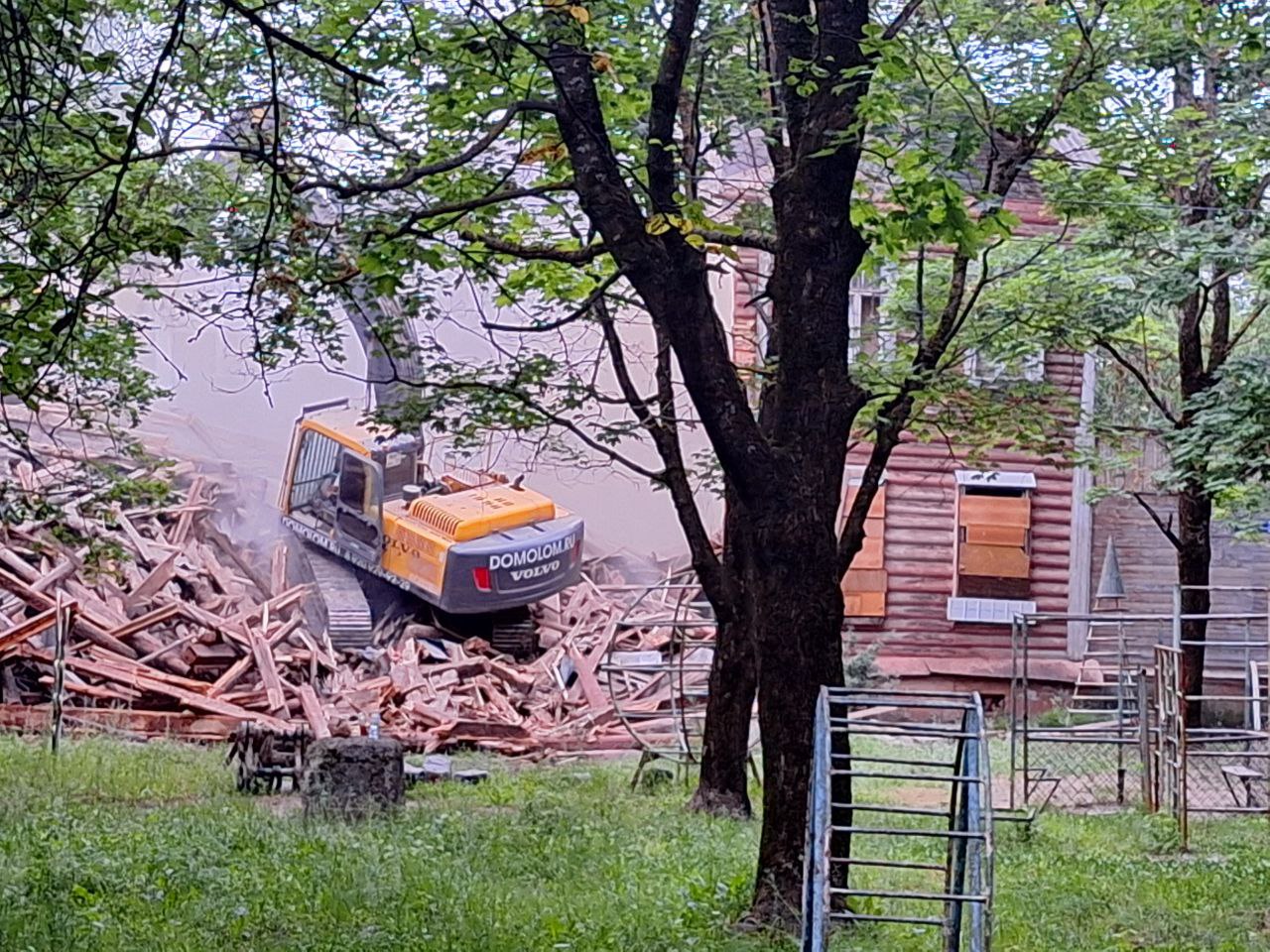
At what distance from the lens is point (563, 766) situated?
1861 centimetres

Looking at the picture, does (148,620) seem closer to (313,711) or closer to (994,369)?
(313,711)

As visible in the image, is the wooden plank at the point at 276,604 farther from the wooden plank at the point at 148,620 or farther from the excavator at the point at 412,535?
the wooden plank at the point at 148,620

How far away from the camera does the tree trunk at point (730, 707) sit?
42.8 ft

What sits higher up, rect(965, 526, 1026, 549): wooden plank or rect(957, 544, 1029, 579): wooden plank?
rect(965, 526, 1026, 549): wooden plank

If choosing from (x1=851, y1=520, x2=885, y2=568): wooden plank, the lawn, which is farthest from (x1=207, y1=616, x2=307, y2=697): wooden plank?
(x1=851, y1=520, x2=885, y2=568): wooden plank

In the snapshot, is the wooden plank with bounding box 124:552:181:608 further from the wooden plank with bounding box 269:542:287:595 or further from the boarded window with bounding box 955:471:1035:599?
the boarded window with bounding box 955:471:1035:599

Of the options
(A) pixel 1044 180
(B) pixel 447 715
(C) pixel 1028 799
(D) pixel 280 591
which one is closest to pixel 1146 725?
(C) pixel 1028 799

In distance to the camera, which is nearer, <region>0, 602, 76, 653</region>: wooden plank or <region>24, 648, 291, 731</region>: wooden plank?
<region>0, 602, 76, 653</region>: wooden plank

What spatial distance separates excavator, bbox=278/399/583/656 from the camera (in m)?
24.0

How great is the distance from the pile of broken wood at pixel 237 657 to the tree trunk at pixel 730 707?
243 inches

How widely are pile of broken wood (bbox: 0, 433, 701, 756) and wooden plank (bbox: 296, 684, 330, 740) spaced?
0.11ft

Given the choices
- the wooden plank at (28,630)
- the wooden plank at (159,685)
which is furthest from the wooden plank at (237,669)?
the wooden plank at (28,630)

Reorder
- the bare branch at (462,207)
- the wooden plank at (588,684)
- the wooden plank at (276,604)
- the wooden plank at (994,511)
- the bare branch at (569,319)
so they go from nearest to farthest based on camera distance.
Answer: the bare branch at (462,207)
the bare branch at (569,319)
the wooden plank at (588,684)
the wooden plank at (276,604)
the wooden plank at (994,511)

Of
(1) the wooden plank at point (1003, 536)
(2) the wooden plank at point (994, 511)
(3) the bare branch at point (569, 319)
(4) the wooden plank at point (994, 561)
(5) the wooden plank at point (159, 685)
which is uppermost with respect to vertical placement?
(3) the bare branch at point (569, 319)
